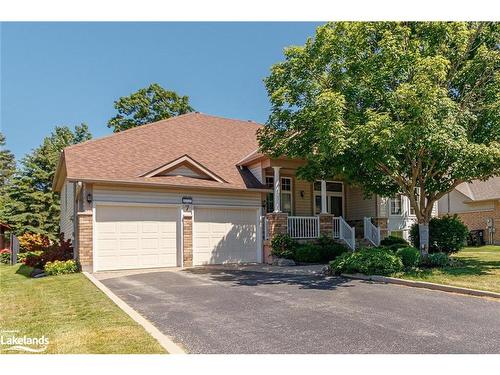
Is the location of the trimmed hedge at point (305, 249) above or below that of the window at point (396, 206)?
below

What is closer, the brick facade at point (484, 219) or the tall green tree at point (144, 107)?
the brick facade at point (484, 219)

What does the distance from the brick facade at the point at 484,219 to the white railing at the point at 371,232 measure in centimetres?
1199

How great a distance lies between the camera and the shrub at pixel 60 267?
14070 mm

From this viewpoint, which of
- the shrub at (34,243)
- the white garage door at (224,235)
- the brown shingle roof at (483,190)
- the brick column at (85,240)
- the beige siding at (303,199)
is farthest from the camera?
the brown shingle roof at (483,190)

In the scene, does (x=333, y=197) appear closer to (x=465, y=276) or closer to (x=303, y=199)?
(x=303, y=199)

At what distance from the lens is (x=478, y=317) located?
7305mm

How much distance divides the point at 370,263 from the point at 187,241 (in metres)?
7.09

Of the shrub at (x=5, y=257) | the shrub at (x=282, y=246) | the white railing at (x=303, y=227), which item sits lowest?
the shrub at (x=5, y=257)

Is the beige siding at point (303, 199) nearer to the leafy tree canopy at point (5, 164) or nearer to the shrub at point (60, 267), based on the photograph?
the shrub at point (60, 267)

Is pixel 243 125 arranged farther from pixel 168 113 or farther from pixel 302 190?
pixel 168 113

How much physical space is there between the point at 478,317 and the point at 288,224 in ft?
35.0

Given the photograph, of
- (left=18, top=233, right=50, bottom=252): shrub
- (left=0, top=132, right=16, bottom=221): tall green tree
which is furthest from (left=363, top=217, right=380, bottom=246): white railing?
(left=0, top=132, right=16, bottom=221): tall green tree

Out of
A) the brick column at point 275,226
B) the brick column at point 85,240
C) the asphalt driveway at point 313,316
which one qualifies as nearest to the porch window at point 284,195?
the brick column at point 275,226

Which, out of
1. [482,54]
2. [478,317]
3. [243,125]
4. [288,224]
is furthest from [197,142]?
[478,317]
